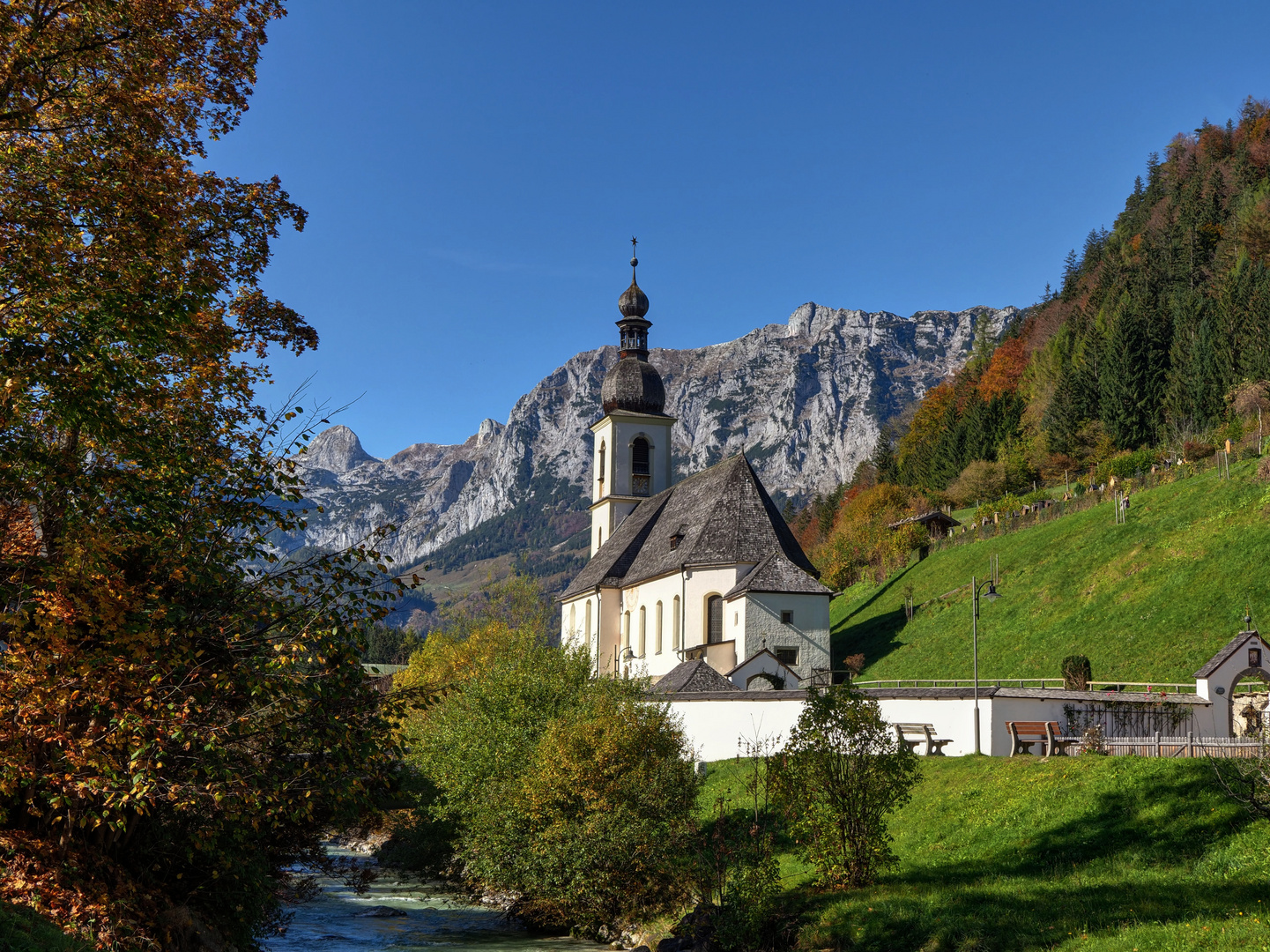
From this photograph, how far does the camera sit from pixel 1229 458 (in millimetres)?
51312

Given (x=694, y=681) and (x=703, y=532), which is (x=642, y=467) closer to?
(x=703, y=532)

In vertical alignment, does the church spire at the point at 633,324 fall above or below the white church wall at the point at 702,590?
above

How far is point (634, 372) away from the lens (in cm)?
6688

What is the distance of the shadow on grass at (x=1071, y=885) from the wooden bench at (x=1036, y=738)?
438 centimetres

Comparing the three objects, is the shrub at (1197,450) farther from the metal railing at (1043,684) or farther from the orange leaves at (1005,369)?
the orange leaves at (1005,369)

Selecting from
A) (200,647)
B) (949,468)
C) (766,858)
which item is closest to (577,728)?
(766,858)

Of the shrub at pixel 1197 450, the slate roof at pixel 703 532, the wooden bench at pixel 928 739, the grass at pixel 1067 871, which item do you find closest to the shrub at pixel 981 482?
the shrub at pixel 1197 450

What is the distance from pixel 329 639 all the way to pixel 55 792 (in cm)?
290

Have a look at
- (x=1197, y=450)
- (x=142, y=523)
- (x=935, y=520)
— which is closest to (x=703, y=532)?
(x=1197, y=450)

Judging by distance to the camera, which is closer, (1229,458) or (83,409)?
(83,409)

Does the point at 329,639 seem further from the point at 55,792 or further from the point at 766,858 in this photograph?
the point at 766,858

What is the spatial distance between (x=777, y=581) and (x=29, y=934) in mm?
36397

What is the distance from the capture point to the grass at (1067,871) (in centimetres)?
1345

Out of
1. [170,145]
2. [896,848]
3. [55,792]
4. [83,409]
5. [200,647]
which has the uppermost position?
[170,145]
